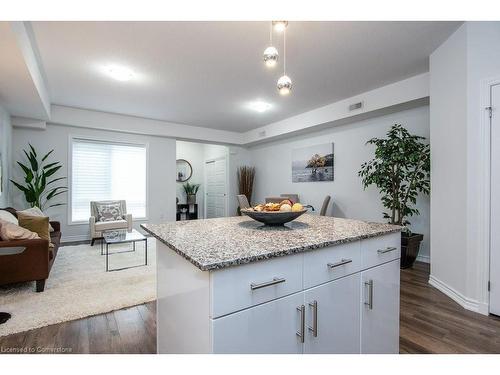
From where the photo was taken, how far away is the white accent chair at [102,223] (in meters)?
4.43

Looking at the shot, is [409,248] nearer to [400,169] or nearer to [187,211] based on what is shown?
[400,169]

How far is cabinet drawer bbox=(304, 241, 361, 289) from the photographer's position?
43.6 inches

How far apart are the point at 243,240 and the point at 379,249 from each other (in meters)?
0.80

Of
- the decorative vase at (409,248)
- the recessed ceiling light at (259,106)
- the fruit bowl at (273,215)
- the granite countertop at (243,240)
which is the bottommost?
the decorative vase at (409,248)

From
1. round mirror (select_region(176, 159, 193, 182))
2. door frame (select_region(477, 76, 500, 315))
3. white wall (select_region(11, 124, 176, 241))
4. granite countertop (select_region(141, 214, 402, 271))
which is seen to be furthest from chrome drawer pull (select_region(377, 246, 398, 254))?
round mirror (select_region(176, 159, 193, 182))

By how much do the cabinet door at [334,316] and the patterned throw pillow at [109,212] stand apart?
15.3 feet

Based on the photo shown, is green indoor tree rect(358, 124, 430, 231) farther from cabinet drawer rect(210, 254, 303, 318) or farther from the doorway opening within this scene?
the doorway opening

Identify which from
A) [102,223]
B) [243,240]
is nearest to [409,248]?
[243,240]

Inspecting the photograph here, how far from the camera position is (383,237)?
4.79 feet

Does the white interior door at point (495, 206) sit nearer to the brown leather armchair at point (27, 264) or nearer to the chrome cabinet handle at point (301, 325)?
the chrome cabinet handle at point (301, 325)

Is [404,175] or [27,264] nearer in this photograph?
[27,264]

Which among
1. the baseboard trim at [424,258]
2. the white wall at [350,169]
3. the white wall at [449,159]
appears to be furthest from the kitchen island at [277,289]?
the white wall at [350,169]

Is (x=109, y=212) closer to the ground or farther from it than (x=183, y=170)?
closer to the ground

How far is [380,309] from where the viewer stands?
141cm
